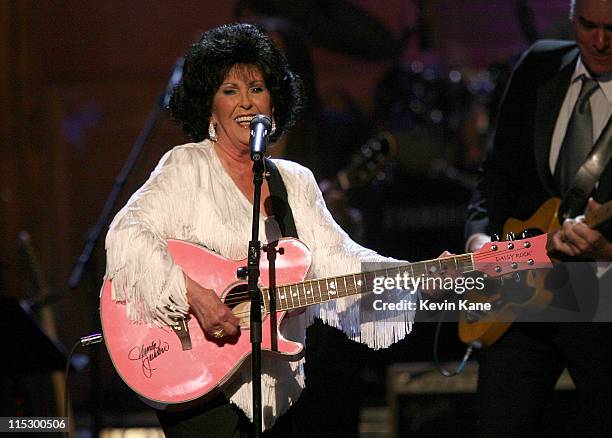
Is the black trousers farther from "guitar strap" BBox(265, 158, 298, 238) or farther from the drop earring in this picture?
the drop earring

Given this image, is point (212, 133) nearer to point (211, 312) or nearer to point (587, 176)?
point (211, 312)

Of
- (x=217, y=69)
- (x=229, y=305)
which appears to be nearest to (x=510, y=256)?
(x=229, y=305)

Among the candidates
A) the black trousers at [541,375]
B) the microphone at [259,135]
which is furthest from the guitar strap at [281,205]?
the black trousers at [541,375]

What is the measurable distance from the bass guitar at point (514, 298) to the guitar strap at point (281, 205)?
0.73 metres

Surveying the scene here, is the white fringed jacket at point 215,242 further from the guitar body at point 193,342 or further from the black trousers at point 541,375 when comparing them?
the black trousers at point 541,375

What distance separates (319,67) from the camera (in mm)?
6582

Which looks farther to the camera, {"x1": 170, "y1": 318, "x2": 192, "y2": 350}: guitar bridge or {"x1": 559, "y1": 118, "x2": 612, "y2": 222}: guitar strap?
{"x1": 559, "y1": 118, "x2": 612, "y2": 222}: guitar strap

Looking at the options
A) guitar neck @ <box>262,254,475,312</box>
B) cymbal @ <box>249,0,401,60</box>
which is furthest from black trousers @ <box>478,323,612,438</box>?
cymbal @ <box>249,0,401,60</box>

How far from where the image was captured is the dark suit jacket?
4.13 meters

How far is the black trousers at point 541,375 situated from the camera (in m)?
3.85

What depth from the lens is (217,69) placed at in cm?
391

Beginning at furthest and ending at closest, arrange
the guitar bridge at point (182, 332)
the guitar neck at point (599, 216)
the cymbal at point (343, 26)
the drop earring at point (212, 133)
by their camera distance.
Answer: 1. the cymbal at point (343, 26)
2. the drop earring at point (212, 133)
3. the guitar bridge at point (182, 332)
4. the guitar neck at point (599, 216)

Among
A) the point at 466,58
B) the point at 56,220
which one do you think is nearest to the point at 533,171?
the point at 466,58
